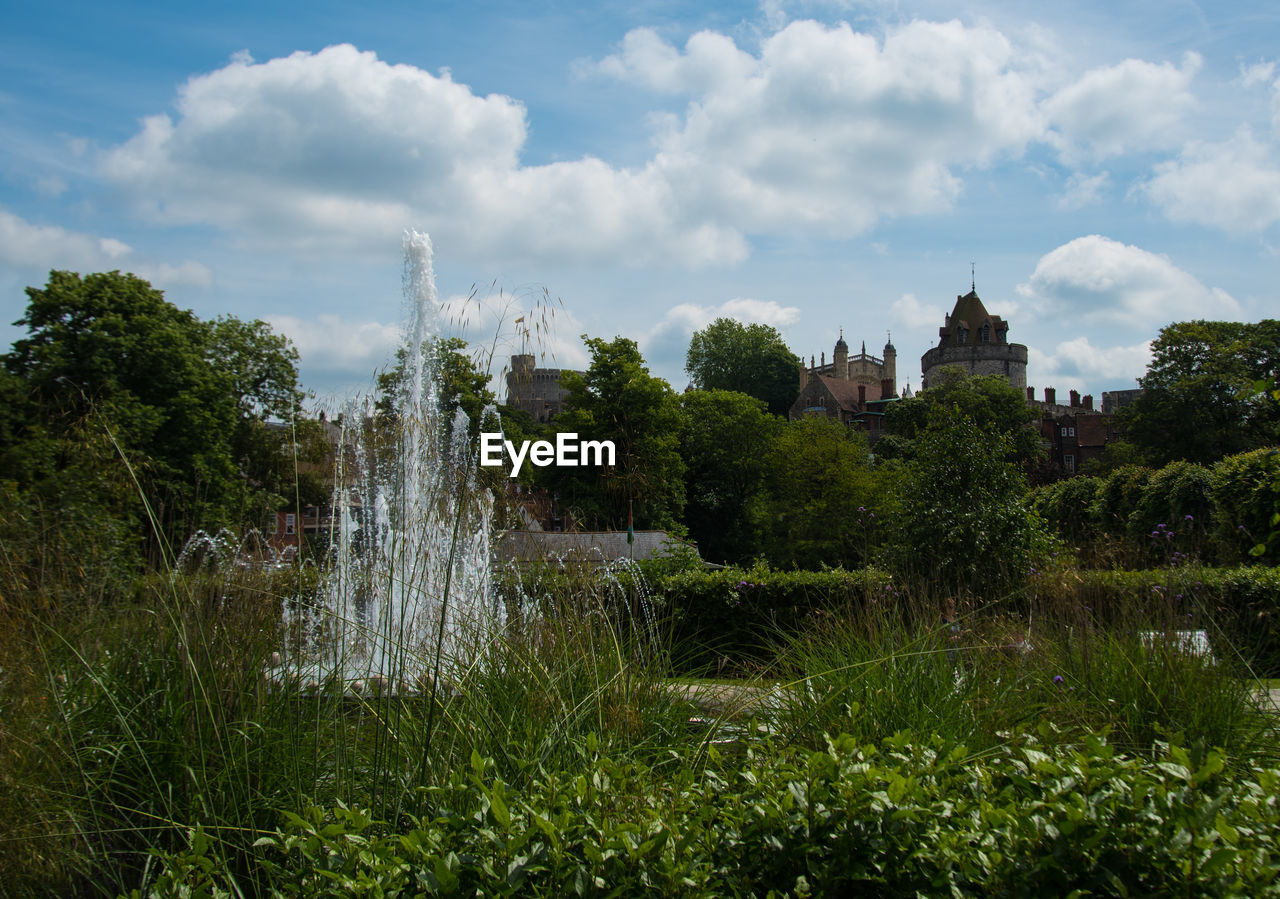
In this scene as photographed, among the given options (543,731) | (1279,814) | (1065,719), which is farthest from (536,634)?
(1279,814)

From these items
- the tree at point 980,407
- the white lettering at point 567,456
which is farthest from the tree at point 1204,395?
the white lettering at point 567,456

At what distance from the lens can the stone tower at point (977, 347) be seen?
90875mm

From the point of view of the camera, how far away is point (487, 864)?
88.0 inches

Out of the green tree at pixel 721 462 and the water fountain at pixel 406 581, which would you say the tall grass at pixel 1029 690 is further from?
the green tree at pixel 721 462

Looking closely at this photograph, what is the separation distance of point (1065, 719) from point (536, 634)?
257cm

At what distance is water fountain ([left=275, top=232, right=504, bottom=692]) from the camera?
3484mm

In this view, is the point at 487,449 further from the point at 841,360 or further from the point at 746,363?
the point at 841,360

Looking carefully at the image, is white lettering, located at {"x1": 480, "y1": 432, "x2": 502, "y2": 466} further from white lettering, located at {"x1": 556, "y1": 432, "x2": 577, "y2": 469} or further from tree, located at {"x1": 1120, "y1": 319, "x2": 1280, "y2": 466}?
tree, located at {"x1": 1120, "y1": 319, "x2": 1280, "y2": 466}

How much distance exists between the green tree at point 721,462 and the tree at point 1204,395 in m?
20.3

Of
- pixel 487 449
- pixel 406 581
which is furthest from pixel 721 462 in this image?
pixel 406 581

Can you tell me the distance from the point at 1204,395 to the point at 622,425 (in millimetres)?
28089

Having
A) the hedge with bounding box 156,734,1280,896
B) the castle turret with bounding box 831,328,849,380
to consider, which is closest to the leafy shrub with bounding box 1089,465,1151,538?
the hedge with bounding box 156,734,1280,896

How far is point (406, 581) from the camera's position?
7.21 meters

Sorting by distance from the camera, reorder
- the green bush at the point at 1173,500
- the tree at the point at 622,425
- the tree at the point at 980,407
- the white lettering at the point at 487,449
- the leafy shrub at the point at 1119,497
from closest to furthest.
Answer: the white lettering at the point at 487,449 → the green bush at the point at 1173,500 → the leafy shrub at the point at 1119,497 → the tree at the point at 622,425 → the tree at the point at 980,407
